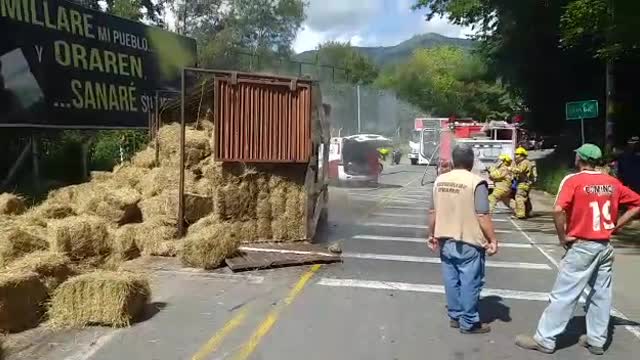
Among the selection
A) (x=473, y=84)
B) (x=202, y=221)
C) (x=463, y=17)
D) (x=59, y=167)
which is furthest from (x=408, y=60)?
(x=202, y=221)

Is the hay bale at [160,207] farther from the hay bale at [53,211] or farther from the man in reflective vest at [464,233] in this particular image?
the man in reflective vest at [464,233]

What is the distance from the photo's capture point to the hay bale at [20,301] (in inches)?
234

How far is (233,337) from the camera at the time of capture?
6.01m

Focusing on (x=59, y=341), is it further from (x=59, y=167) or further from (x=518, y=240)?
(x=59, y=167)

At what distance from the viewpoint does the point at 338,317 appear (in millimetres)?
6676

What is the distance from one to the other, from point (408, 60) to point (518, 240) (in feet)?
242

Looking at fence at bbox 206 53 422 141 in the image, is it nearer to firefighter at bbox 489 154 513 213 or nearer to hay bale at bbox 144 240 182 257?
firefighter at bbox 489 154 513 213

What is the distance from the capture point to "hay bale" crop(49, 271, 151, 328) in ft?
20.3

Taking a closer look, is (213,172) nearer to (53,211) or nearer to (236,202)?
(236,202)

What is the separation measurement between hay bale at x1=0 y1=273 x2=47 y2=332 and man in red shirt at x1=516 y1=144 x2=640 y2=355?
4.46m

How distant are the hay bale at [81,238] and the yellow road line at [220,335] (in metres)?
2.79

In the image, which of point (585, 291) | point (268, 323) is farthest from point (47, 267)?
point (585, 291)

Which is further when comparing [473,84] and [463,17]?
[473,84]

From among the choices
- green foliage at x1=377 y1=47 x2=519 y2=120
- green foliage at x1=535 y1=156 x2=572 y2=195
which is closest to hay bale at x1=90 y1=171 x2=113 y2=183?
green foliage at x1=535 y1=156 x2=572 y2=195
